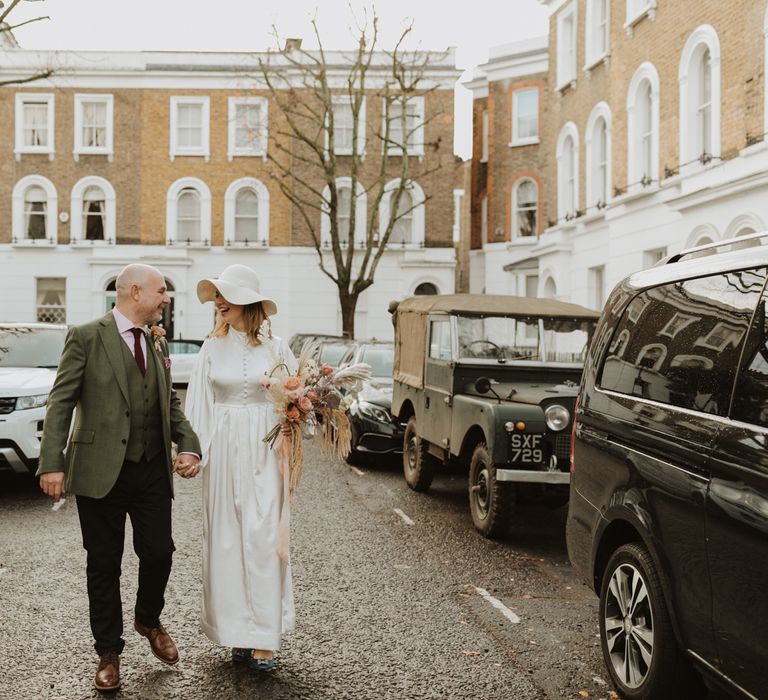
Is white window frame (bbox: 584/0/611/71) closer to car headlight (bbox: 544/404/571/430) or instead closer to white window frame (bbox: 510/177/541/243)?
white window frame (bbox: 510/177/541/243)

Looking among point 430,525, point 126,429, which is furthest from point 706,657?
point 430,525

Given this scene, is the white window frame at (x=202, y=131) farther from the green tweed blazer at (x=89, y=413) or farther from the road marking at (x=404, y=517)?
the green tweed blazer at (x=89, y=413)

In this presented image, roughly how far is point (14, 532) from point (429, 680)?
487 centimetres

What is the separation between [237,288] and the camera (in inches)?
195

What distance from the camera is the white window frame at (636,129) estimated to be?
68.3 feet

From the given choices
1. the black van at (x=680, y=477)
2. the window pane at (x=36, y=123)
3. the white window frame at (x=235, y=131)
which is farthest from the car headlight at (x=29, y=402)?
the window pane at (x=36, y=123)

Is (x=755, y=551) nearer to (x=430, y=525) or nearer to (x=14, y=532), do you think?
(x=430, y=525)

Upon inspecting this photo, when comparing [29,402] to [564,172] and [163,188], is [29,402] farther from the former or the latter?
[163,188]

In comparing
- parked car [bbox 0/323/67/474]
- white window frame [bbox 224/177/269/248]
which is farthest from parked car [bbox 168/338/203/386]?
parked car [bbox 0/323/67/474]

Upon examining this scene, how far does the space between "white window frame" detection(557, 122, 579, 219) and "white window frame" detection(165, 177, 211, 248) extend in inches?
573

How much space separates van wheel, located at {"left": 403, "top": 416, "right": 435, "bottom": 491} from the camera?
10.7 metres

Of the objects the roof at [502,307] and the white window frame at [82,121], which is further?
the white window frame at [82,121]

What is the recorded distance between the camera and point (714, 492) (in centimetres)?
360

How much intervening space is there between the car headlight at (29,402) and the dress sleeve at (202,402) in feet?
17.1
